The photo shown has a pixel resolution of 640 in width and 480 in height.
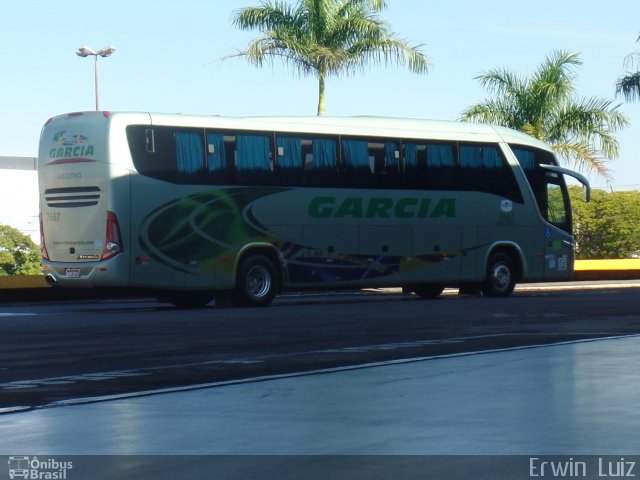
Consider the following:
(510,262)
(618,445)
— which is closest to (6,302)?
(510,262)

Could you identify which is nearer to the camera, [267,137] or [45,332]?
[45,332]

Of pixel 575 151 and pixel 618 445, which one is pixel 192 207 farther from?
pixel 575 151

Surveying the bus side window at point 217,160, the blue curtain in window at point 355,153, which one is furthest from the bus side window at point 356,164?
the bus side window at point 217,160

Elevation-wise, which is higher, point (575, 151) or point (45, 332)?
point (575, 151)

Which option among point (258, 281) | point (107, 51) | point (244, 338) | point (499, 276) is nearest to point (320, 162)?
point (258, 281)

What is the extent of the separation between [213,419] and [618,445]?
250cm

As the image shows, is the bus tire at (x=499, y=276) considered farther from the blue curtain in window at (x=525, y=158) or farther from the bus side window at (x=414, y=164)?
the bus side window at (x=414, y=164)

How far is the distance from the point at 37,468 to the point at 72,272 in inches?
729

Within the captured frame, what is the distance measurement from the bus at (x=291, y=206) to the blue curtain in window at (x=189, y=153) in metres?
0.03

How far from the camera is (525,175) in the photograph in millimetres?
30766

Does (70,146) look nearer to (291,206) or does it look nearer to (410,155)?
(291,206)

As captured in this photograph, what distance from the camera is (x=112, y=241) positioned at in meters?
24.2

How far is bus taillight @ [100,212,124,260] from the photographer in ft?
79.0

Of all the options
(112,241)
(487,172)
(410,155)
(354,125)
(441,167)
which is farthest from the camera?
(487,172)
